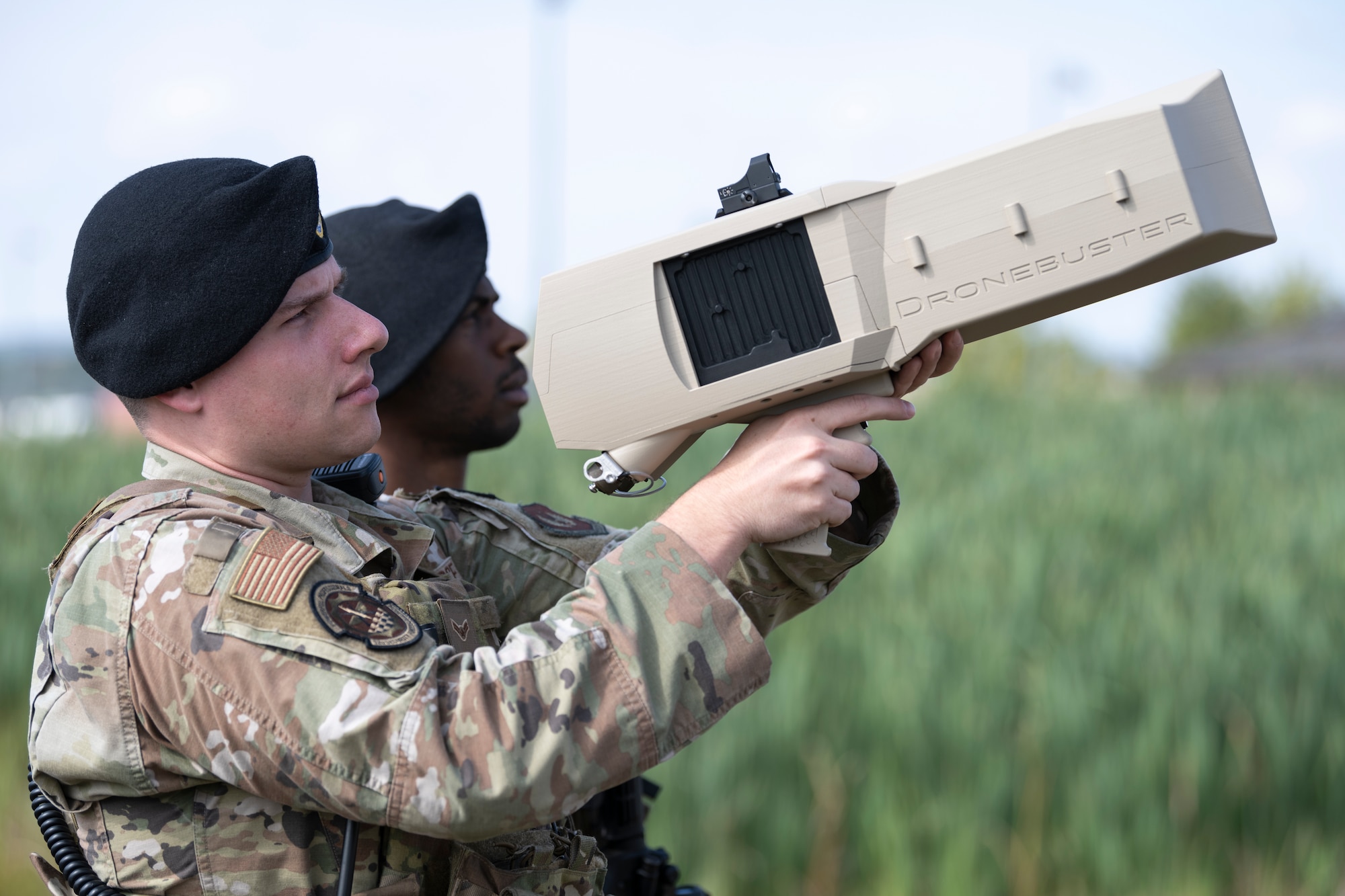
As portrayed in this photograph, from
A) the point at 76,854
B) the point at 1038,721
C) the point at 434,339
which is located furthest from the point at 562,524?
the point at 1038,721

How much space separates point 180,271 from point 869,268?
784mm

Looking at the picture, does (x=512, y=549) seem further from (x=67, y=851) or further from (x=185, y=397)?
(x=67, y=851)

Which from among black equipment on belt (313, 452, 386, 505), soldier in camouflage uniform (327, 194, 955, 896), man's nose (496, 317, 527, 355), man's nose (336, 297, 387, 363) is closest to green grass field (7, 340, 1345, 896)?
soldier in camouflage uniform (327, 194, 955, 896)

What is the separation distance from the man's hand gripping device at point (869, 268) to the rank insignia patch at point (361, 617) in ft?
1.15

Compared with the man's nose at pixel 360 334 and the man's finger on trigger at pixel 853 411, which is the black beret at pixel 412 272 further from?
the man's finger on trigger at pixel 853 411

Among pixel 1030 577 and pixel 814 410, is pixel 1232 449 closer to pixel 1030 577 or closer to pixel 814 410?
pixel 1030 577

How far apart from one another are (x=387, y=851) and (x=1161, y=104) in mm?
1208

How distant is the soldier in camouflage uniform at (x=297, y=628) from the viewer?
1.09 m

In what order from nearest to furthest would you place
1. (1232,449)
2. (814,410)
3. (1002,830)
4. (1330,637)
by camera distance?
(814,410), (1002,830), (1330,637), (1232,449)

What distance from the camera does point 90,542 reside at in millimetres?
1213

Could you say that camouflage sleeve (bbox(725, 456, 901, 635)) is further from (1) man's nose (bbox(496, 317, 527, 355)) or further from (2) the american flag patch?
(1) man's nose (bbox(496, 317, 527, 355))

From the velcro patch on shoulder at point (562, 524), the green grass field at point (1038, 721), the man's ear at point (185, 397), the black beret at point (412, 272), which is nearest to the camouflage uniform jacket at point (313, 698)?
the man's ear at point (185, 397)

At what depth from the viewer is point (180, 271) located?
1253 millimetres

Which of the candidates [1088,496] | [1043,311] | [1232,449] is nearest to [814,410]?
[1043,311]
